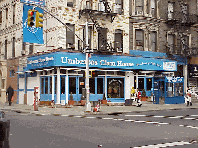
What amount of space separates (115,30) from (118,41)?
1099 mm

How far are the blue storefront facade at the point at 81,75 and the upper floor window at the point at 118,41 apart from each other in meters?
0.90

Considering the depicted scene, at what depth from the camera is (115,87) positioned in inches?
1246

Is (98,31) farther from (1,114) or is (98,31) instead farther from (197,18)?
(1,114)

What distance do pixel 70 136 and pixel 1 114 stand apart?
580 cm

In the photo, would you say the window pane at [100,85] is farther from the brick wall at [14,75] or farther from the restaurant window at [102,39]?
the brick wall at [14,75]

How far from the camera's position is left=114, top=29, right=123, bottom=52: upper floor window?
31.7 meters

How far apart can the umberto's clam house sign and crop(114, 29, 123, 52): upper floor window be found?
95cm

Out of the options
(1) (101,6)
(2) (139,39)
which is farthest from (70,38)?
(2) (139,39)

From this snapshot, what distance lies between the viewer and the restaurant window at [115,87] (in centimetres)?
3125

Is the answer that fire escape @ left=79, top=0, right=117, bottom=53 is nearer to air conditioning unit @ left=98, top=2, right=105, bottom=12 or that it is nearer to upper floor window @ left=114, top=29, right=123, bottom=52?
air conditioning unit @ left=98, top=2, right=105, bottom=12

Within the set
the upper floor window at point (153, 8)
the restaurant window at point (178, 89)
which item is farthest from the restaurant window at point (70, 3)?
the restaurant window at point (178, 89)

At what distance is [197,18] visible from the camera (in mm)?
37062

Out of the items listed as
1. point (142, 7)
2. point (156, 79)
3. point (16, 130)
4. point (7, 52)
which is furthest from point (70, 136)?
point (7, 52)

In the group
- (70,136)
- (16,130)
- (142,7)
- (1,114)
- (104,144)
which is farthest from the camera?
(142,7)
